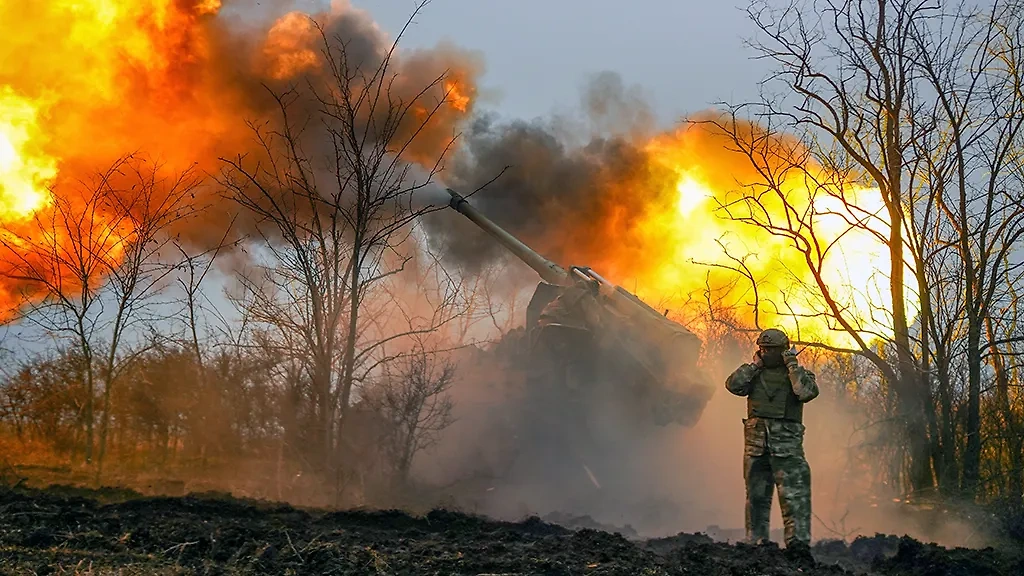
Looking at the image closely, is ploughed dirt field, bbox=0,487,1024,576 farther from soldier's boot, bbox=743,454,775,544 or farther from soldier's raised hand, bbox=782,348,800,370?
soldier's raised hand, bbox=782,348,800,370

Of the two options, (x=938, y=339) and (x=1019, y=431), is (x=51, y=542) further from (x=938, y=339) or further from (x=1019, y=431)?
(x=1019, y=431)

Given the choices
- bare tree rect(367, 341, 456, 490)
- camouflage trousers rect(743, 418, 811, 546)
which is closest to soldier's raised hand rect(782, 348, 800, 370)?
camouflage trousers rect(743, 418, 811, 546)

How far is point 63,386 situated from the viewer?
12.9m

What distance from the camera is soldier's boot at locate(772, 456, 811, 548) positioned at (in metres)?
9.34

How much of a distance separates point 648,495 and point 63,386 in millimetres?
11337

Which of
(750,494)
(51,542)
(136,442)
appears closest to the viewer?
(51,542)

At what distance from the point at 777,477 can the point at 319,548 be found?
18.0 feet

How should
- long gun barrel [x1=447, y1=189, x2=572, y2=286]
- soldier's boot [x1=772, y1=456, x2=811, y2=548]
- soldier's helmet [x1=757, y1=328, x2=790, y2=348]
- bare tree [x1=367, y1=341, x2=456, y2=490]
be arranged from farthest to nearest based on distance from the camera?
1. long gun barrel [x1=447, y1=189, x2=572, y2=286]
2. bare tree [x1=367, y1=341, x2=456, y2=490]
3. soldier's helmet [x1=757, y1=328, x2=790, y2=348]
4. soldier's boot [x1=772, y1=456, x2=811, y2=548]

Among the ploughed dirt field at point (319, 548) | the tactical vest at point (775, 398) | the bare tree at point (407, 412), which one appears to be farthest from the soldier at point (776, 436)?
the bare tree at point (407, 412)

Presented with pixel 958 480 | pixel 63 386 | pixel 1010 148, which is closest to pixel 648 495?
pixel 958 480

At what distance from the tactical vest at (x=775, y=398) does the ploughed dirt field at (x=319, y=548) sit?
1697 millimetres

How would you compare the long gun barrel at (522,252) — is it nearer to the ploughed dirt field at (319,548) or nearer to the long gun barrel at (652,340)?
the long gun barrel at (652,340)

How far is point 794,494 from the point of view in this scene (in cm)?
935

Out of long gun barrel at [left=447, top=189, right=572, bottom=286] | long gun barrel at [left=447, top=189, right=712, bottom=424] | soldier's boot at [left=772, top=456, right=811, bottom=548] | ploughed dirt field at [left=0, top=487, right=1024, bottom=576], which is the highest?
long gun barrel at [left=447, top=189, right=572, bottom=286]
